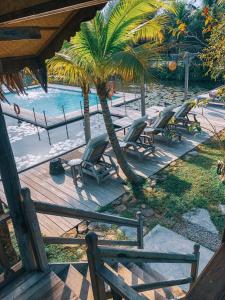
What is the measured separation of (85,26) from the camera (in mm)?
5613

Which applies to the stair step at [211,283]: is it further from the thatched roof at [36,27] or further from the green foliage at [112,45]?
the green foliage at [112,45]

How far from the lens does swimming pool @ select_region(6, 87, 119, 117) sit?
17.8 metres

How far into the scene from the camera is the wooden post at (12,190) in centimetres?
233

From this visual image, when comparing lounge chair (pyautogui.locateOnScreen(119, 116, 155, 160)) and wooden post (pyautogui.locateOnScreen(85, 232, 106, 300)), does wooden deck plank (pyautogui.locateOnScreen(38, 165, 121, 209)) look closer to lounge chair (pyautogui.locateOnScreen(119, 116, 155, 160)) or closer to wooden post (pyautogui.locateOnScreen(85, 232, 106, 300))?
lounge chair (pyautogui.locateOnScreen(119, 116, 155, 160))

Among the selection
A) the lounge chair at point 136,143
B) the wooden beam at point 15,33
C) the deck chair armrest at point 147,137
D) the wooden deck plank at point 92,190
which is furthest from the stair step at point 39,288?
the deck chair armrest at point 147,137

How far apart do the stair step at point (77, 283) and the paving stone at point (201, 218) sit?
317cm

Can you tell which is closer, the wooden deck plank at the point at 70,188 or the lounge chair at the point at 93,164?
the wooden deck plank at the point at 70,188

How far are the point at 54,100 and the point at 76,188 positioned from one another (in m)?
14.7

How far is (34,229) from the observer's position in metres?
2.44

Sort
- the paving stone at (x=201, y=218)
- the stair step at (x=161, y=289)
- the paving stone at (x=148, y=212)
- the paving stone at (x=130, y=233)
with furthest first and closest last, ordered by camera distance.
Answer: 1. the paving stone at (x=148, y=212)
2. the paving stone at (x=201, y=218)
3. the paving stone at (x=130, y=233)
4. the stair step at (x=161, y=289)

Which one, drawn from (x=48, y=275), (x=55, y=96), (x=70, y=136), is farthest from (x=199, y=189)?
(x=55, y=96)

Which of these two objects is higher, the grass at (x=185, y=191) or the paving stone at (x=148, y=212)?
the grass at (x=185, y=191)

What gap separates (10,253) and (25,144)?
6.91 meters

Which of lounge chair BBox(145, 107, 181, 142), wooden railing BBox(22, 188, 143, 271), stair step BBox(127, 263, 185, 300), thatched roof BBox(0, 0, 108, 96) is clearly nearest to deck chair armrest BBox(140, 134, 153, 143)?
lounge chair BBox(145, 107, 181, 142)
